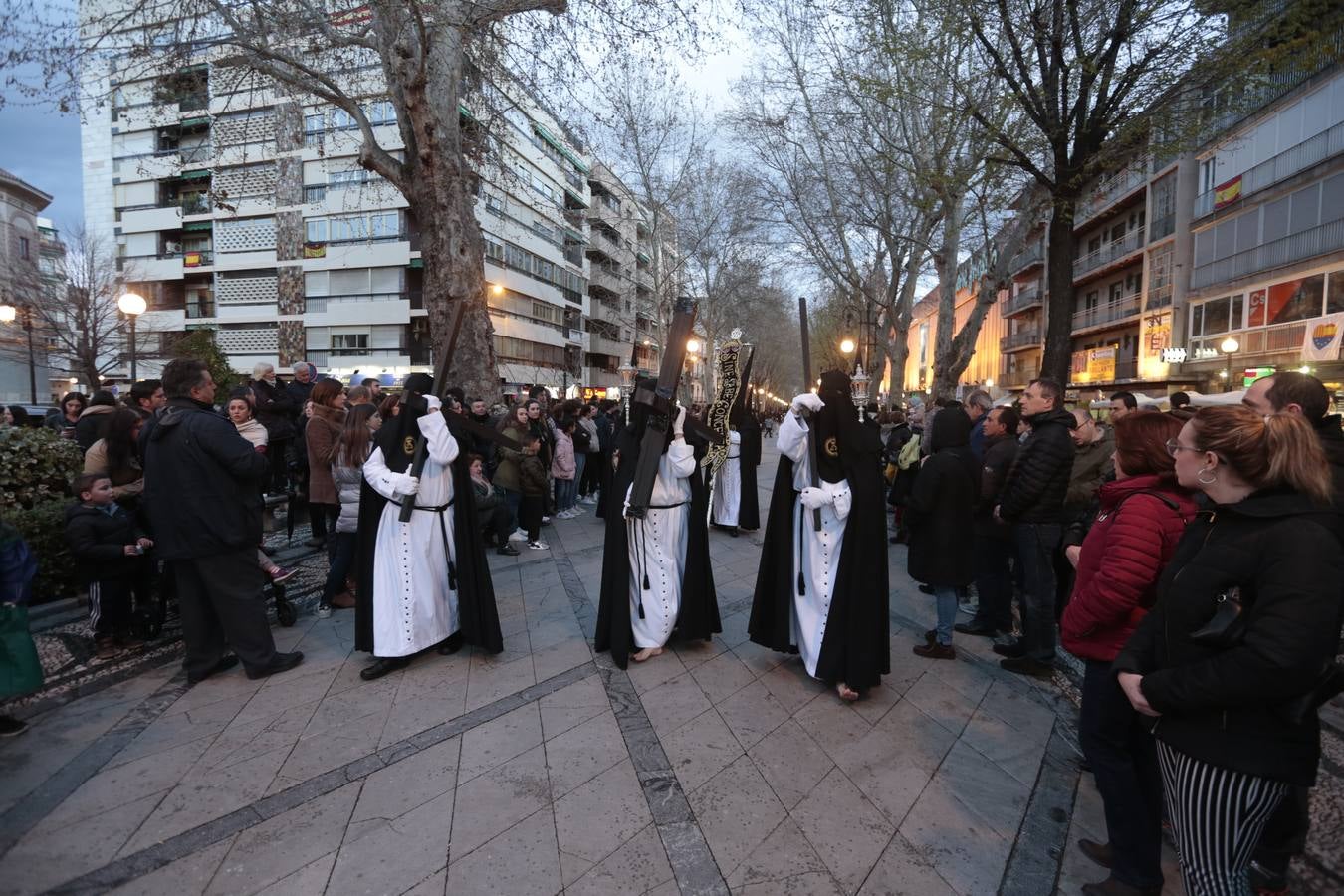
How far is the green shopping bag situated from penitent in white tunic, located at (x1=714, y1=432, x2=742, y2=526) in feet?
23.7

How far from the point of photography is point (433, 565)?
4535mm

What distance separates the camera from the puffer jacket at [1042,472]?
4.43 metres

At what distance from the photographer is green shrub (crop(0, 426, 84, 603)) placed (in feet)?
17.7

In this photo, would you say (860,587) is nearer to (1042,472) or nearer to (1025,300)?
(1042,472)

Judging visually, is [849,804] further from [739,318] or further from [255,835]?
[739,318]

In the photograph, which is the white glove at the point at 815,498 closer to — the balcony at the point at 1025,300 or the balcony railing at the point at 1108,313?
the balcony railing at the point at 1108,313

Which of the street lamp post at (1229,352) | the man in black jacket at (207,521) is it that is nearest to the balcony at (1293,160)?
the street lamp post at (1229,352)

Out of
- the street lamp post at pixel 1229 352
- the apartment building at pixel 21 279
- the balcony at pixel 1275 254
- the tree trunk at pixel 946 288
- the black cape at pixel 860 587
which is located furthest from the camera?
the apartment building at pixel 21 279

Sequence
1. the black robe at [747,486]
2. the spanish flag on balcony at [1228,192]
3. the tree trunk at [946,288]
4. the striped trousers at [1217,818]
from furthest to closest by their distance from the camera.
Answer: the spanish flag on balcony at [1228,192]
the tree trunk at [946,288]
the black robe at [747,486]
the striped trousers at [1217,818]

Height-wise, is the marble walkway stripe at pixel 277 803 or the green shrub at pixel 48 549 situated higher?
the green shrub at pixel 48 549

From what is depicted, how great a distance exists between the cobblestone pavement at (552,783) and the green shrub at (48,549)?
2.09m

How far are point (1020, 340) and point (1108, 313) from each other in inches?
440

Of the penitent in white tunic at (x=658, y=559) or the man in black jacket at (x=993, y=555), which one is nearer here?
the penitent in white tunic at (x=658, y=559)

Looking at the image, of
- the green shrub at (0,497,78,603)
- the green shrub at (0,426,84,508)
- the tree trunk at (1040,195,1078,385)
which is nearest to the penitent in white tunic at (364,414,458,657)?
the green shrub at (0,497,78,603)
